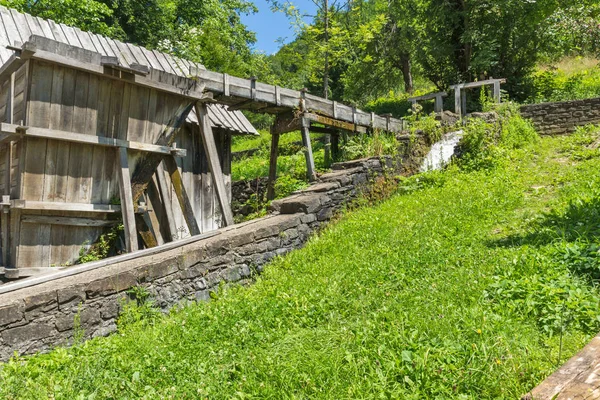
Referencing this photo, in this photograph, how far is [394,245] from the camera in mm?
5973

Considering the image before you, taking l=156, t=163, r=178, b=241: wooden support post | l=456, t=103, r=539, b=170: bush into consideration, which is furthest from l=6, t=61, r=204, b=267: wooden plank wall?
l=456, t=103, r=539, b=170: bush

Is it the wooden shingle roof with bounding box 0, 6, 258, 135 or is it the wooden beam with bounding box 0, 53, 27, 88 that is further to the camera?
the wooden shingle roof with bounding box 0, 6, 258, 135

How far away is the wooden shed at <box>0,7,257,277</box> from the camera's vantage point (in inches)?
237

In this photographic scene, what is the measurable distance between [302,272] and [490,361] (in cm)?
312

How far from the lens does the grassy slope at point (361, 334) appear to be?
303 cm

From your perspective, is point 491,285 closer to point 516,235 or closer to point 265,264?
point 516,235

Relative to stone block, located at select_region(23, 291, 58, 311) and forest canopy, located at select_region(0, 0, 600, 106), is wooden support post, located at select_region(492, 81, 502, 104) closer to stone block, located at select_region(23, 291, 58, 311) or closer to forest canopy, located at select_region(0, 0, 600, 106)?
forest canopy, located at select_region(0, 0, 600, 106)

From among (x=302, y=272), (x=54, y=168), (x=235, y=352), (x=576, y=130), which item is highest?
(x=576, y=130)

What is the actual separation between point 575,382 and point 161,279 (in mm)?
A: 4289

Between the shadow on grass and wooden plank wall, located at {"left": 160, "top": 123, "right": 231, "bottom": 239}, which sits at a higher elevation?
wooden plank wall, located at {"left": 160, "top": 123, "right": 231, "bottom": 239}

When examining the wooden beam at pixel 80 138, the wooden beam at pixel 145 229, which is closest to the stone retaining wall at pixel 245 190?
the wooden beam at pixel 145 229

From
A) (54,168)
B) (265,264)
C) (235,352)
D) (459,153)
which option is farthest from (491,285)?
(459,153)

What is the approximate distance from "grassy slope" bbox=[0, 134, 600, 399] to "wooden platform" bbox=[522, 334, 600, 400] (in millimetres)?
652

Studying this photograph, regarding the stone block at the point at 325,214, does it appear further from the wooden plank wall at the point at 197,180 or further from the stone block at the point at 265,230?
the wooden plank wall at the point at 197,180
